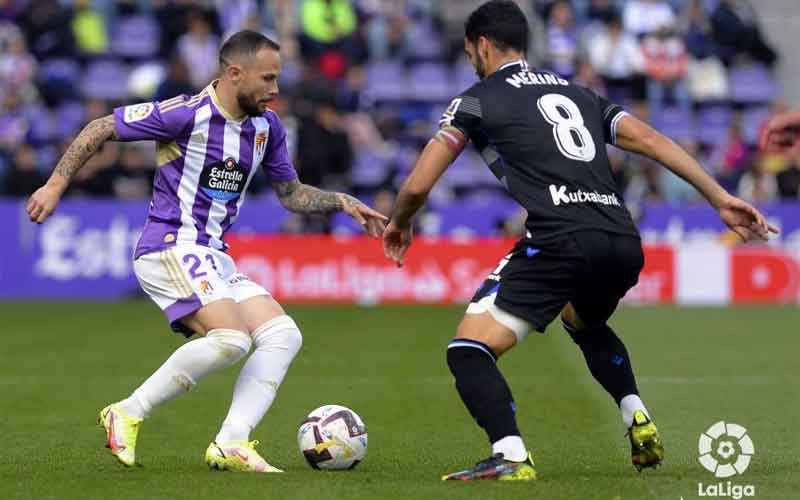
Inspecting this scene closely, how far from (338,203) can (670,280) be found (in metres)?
13.4

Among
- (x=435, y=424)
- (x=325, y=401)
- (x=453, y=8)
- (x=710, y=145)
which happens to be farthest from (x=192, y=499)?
(x=453, y=8)

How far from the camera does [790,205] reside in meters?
21.2

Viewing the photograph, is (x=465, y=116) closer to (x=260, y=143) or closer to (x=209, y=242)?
(x=260, y=143)

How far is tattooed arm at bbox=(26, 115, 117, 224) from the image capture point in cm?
718

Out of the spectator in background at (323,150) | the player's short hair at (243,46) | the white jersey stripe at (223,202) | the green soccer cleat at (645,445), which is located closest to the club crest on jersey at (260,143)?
the white jersey stripe at (223,202)

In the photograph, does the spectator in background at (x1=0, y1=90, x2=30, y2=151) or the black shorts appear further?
the spectator in background at (x1=0, y1=90, x2=30, y2=151)

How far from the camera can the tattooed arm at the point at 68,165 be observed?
718cm

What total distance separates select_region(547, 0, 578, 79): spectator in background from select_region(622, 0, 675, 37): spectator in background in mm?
1053

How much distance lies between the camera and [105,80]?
23.7 metres

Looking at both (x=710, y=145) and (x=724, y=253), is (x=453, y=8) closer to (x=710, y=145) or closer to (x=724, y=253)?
(x=710, y=145)

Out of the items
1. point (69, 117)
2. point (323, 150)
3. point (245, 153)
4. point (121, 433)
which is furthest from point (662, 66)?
point (121, 433)

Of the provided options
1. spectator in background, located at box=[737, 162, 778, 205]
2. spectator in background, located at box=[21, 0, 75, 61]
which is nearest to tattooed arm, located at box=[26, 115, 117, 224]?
spectator in background, located at box=[737, 162, 778, 205]

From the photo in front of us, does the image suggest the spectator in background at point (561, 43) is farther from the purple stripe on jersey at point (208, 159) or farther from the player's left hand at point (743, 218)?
the player's left hand at point (743, 218)

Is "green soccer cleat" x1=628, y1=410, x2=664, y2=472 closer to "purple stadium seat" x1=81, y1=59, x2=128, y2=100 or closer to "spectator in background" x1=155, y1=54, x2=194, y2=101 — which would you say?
"spectator in background" x1=155, y1=54, x2=194, y2=101
